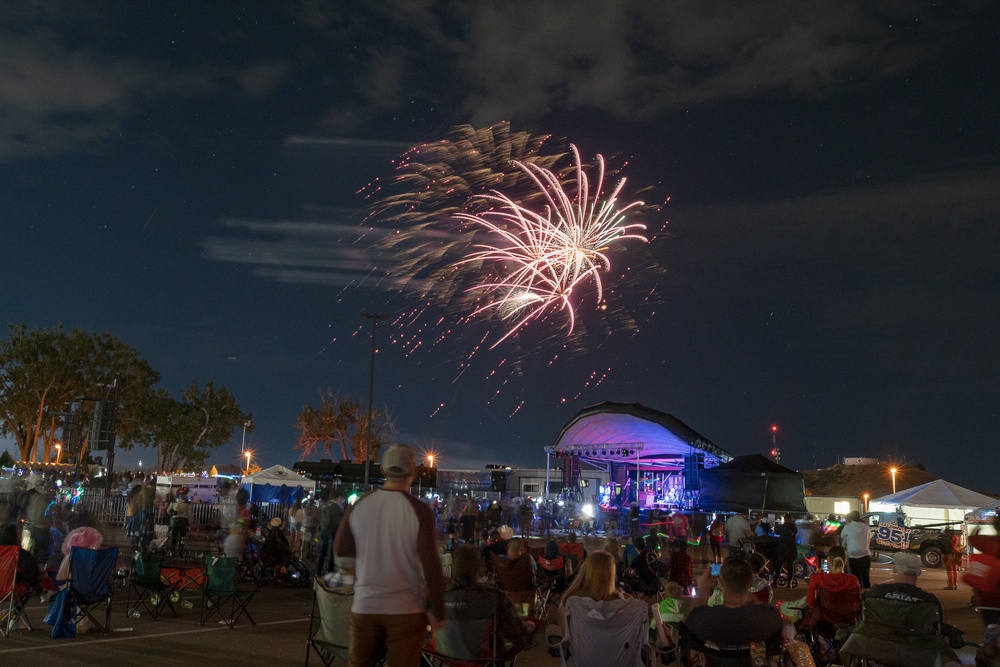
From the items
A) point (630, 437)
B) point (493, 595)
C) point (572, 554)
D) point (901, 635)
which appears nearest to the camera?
point (901, 635)

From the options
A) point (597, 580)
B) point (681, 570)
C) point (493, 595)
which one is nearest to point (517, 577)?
point (681, 570)

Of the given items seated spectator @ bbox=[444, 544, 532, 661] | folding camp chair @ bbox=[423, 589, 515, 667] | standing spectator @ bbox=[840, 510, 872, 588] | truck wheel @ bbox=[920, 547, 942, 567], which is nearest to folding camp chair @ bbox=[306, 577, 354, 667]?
folding camp chair @ bbox=[423, 589, 515, 667]

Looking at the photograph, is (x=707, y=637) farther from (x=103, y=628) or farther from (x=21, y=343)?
(x=21, y=343)

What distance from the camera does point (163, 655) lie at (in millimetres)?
7965

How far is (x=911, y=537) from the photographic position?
92.0 ft

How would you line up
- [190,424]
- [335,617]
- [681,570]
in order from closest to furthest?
[335,617]
[681,570]
[190,424]

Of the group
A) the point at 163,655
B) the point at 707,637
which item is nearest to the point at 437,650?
the point at 707,637

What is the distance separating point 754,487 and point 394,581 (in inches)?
979

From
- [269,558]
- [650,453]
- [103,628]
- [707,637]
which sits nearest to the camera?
[707,637]

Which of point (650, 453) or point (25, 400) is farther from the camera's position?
point (25, 400)

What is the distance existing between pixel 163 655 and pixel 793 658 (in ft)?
19.5

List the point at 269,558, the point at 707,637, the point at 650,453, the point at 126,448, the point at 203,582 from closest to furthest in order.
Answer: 1. the point at 707,637
2. the point at 203,582
3. the point at 269,558
4. the point at 650,453
5. the point at 126,448

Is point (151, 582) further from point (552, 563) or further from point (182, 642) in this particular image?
point (552, 563)

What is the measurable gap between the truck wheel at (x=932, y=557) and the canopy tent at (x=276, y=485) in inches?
815
